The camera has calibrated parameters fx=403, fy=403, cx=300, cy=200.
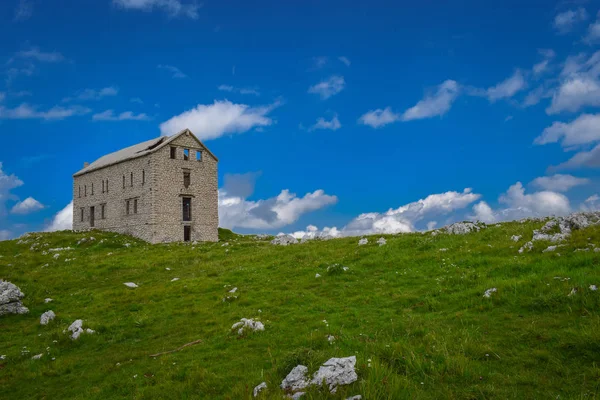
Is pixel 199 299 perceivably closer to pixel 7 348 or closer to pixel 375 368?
pixel 7 348

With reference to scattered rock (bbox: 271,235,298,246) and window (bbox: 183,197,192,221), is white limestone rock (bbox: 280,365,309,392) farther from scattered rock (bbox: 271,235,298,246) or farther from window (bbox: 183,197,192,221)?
window (bbox: 183,197,192,221)

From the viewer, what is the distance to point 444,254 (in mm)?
20406

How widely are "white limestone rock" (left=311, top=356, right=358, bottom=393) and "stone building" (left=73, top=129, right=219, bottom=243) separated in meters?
50.0

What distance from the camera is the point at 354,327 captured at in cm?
1246

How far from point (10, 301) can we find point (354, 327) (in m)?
19.4

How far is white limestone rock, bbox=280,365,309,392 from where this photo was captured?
812 centimetres

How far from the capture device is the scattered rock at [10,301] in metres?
20.9

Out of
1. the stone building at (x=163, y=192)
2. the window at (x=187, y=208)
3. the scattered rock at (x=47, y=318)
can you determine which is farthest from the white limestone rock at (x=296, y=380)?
the window at (x=187, y=208)

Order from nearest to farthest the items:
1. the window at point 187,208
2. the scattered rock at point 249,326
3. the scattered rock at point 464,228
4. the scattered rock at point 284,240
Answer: the scattered rock at point 249,326 < the scattered rock at point 464,228 < the scattered rock at point 284,240 < the window at point 187,208

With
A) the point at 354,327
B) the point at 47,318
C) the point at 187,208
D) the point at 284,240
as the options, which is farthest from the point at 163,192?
the point at 354,327

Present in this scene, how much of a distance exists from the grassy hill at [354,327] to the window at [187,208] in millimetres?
33003

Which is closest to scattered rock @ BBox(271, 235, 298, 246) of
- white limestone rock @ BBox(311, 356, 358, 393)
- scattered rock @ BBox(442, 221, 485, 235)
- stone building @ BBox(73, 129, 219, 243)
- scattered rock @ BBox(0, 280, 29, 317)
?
scattered rock @ BBox(442, 221, 485, 235)

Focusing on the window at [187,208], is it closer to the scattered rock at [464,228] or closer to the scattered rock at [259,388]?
the scattered rock at [464,228]

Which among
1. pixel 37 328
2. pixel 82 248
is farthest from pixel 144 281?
pixel 82 248
